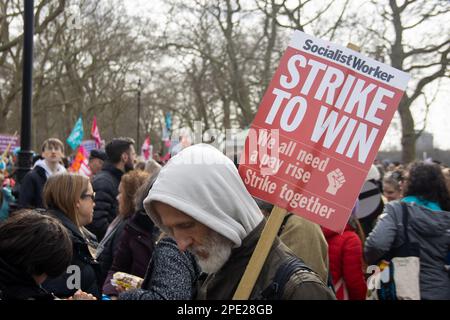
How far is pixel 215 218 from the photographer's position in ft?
6.53

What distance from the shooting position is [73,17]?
72.9ft

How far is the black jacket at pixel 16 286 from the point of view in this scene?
2375 millimetres

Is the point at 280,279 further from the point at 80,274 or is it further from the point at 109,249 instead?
the point at 109,249

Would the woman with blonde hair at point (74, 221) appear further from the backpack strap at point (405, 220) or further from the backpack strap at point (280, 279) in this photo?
the backpack strap at point (405, 220)

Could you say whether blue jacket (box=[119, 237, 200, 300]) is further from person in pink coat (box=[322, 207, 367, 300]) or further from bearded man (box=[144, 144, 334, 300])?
person in pink coat (box=[322, 207, 367, 300])

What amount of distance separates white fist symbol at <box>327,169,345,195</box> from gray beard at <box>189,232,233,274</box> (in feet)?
1.37

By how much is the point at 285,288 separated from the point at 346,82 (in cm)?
83

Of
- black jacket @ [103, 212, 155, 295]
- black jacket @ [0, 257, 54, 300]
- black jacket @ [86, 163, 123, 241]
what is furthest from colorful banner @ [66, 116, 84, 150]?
black jacket @ [0, 257, 54, 300]

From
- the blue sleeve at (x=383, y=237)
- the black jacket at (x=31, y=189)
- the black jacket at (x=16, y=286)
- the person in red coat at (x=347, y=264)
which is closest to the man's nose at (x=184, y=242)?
the black jacket at (x=16, y=286)

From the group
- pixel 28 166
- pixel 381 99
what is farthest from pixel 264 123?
pixel 28 166

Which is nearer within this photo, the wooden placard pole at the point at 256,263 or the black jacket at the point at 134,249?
the wooden placard pole at the point at 256,263

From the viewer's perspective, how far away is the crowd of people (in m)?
2.01

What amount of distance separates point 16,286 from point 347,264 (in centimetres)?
250

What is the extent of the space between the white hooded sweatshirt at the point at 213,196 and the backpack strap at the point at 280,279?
0.19 m
